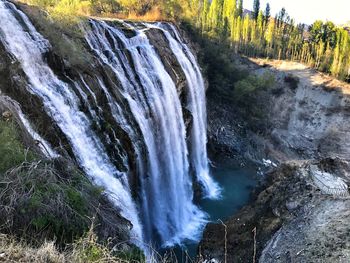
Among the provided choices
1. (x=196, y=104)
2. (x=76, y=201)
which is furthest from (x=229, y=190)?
(x=76, y=201)

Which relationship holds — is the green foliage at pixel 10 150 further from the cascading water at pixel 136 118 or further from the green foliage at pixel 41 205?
the cascading water at pixel 136 118

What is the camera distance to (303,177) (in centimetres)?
1363

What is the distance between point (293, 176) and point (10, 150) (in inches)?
441

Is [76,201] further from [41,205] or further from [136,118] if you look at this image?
[136,118]

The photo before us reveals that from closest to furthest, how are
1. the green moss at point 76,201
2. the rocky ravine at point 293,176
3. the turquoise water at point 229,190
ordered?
the green moss at point 76,201, the rocky ravine at point 293,176, the turquoise water at point 229,190

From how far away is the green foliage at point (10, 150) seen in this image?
589 centimetres

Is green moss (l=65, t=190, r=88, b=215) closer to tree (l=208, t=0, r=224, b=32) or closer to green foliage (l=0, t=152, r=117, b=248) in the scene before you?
green foliage (l=0, t=152, r=117, b=248)

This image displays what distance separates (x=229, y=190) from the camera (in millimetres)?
20641

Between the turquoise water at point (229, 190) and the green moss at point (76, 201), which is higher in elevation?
the green moss at point (76, 201)

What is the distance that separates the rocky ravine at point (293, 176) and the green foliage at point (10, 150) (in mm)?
4032

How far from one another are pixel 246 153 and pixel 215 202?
8.56m

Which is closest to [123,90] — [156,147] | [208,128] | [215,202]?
[156,147]

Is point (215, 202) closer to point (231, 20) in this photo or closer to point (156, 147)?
point (156, 147)

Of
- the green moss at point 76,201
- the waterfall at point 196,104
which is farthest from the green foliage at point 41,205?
the waterfall at point 196,104
